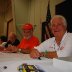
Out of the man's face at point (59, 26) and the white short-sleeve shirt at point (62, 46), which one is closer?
the white short-sleeve shirt at point (62, 46)

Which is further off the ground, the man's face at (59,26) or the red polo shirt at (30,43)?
the man's face at (59,26)

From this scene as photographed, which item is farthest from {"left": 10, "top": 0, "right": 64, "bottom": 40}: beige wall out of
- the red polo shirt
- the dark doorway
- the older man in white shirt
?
the older man in white shirt

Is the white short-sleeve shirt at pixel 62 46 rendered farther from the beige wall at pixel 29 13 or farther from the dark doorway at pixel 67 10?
the beige wall at pixel 29 13

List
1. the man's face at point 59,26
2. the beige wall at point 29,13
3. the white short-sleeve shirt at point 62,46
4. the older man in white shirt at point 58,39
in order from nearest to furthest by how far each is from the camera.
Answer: the white short-sleeve shirt at point 62,46
the older man in white shirt at point 58,39
the man's face at point 59,26
the beige wall at point 29,13

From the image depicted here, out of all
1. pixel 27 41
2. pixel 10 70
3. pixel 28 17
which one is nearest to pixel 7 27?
pixel 28 17

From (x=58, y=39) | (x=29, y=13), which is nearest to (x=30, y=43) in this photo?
(x=58, y=39)

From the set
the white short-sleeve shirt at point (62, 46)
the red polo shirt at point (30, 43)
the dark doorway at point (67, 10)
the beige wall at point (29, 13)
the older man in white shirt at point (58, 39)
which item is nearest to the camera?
the white short-sleeve shirt at point (62, 46)

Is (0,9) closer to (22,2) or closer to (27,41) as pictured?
(22,2)

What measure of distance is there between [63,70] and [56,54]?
0.95 m

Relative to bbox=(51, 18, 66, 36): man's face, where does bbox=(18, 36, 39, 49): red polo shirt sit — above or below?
A: below

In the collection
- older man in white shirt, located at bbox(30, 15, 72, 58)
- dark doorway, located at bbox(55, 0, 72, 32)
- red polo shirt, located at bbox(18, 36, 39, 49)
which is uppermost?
dark doorway, located at bbox(55, 0, 72, 32)

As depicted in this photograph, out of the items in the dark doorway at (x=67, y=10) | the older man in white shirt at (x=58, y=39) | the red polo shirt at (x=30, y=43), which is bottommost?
the red polo shirt at (x=30, y=43)

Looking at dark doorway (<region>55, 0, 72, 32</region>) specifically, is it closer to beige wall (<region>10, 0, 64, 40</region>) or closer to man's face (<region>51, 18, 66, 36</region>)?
man's face (<region>51, 18, 66, 36</region>)

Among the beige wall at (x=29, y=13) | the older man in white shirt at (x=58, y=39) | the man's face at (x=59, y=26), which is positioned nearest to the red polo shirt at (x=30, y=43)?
the older man in white shirt at (x=58, y=39)
